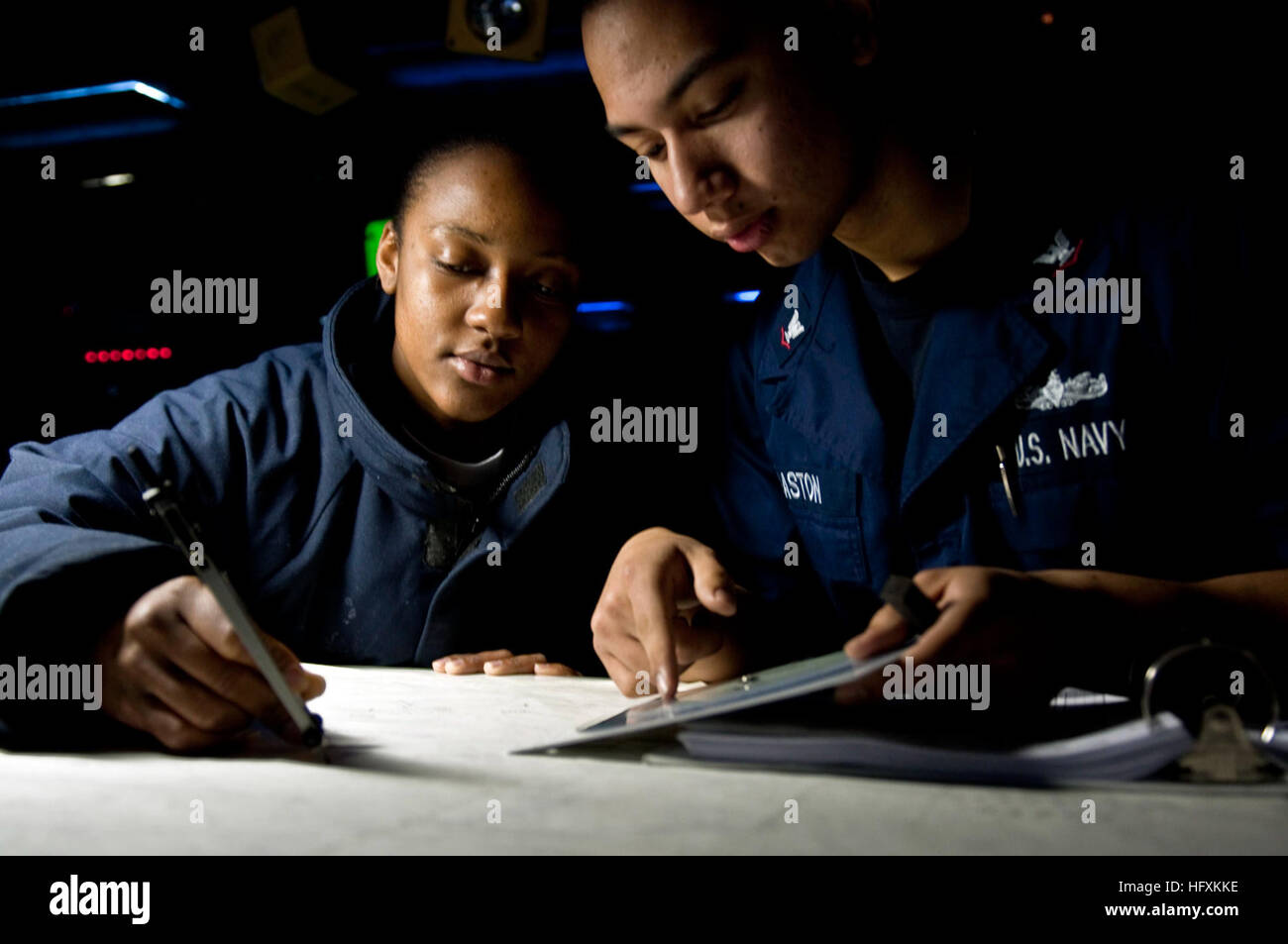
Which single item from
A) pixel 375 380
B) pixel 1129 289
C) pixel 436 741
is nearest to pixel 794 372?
pixel 1129 289

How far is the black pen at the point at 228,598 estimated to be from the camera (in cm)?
62

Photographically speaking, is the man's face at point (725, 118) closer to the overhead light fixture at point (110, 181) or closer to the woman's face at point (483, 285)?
the woman's face at point (483, 285)

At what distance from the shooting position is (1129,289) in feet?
3.72

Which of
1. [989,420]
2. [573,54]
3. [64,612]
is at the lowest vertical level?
[64,612]

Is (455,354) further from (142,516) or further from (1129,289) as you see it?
(1129,289)

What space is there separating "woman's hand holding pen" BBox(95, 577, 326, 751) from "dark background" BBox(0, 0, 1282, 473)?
91cm

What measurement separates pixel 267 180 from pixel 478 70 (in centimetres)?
64

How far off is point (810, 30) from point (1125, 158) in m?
0.42

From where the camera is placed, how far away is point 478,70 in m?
2.40

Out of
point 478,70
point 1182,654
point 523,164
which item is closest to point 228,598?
point 1182,654

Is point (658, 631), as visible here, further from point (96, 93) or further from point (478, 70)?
point (96, 93)

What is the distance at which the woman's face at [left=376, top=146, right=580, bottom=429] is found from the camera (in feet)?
4.67
